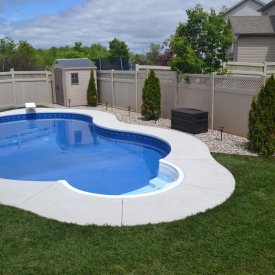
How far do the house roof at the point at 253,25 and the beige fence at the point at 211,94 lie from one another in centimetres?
1045

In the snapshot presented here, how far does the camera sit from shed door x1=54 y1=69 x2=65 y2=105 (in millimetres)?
22328

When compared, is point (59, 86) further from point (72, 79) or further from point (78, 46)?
point (78, 46)

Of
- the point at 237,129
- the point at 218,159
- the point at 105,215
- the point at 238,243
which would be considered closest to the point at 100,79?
the point at 237,129

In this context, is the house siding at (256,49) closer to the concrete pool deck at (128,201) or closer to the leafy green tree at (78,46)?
the concrete pool deck at (128,201)

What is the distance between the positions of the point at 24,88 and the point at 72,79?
338 centimetres

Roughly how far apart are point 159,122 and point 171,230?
34.5 ft

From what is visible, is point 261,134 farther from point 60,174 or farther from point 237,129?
point 60,174

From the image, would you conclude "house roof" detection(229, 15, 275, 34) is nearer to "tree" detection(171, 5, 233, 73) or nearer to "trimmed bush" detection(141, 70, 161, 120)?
"tree" detection(171, 5, 233, 73)

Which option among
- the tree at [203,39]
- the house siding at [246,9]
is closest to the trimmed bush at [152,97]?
the tree at [203,39]

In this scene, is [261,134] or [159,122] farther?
[159,122]

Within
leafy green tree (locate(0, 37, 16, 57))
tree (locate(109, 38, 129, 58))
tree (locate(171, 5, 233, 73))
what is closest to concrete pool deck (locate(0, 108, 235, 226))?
tree (locate(171, 5, 233, 73))

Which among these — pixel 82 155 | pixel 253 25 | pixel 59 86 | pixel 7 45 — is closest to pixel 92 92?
pixel 59 86

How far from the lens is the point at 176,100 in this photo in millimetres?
15422

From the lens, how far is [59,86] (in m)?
22.6
